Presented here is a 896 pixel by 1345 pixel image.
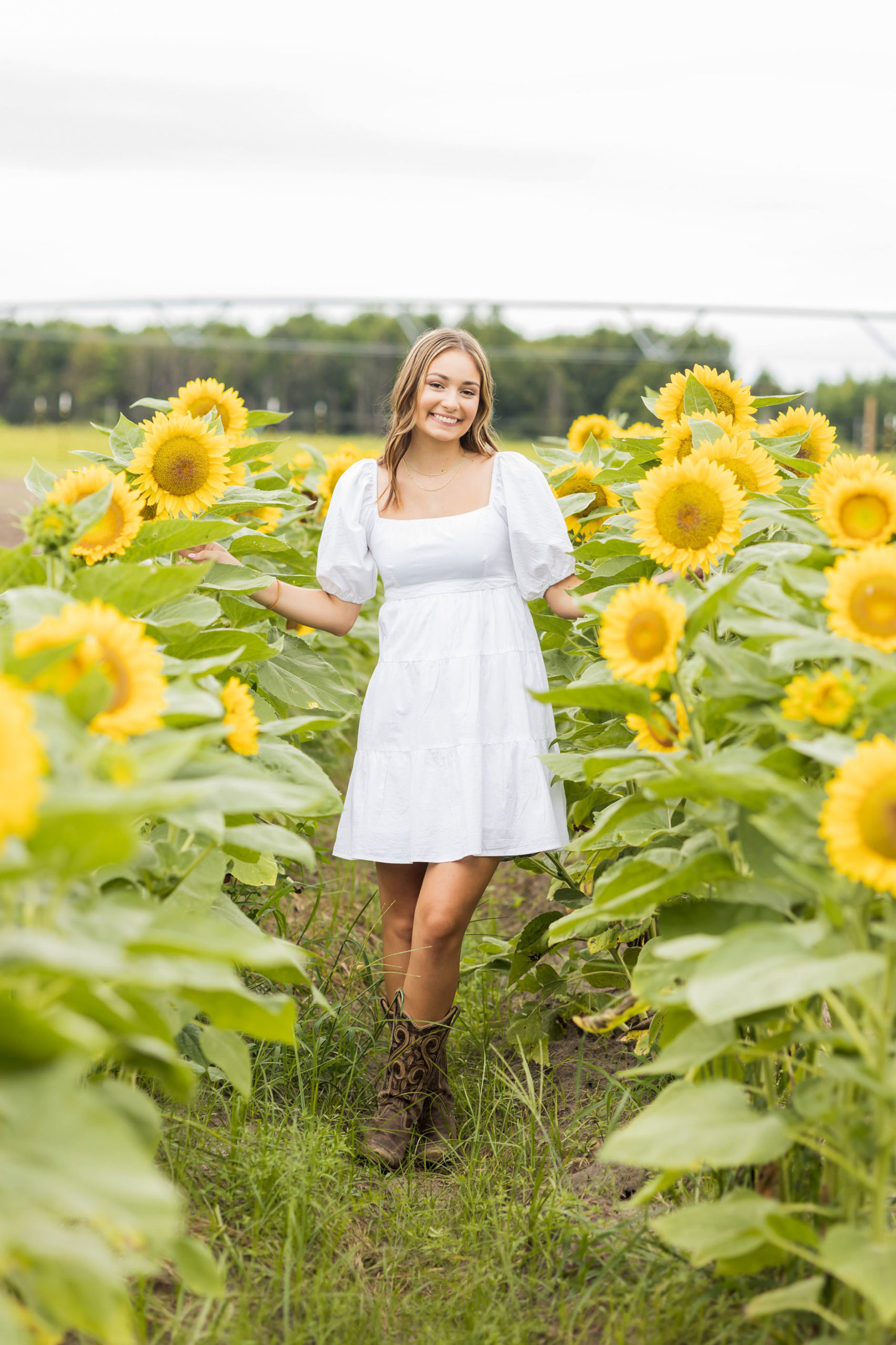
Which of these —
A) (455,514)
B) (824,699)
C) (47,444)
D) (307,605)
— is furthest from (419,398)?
(47,444)

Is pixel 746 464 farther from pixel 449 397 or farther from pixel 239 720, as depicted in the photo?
pixel 239 720

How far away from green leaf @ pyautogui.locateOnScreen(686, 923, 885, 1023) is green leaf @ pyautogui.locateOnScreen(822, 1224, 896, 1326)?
28 cm

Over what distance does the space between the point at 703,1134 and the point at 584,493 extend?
6.42ft

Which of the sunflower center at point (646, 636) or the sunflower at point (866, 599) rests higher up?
the sunflower at point (866, 599)

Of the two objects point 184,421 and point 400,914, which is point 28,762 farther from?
point 400,914

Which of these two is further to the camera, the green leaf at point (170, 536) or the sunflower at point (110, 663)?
the green leaf at point (170, 536)

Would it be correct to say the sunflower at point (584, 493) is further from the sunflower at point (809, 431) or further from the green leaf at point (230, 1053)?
the green leaf at point (230, 1053)

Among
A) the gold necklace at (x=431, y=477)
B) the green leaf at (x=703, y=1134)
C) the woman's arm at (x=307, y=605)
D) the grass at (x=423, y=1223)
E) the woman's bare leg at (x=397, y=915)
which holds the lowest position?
the grass at (x=423, y=1223)

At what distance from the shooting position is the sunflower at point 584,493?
10.3ft

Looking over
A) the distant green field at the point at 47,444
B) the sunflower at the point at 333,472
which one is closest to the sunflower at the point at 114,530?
the sunflower at the point at 333,472

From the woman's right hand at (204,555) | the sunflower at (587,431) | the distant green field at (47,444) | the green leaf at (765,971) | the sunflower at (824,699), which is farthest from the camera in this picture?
the distant green field at (47,444)

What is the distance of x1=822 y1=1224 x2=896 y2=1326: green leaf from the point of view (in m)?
1.32

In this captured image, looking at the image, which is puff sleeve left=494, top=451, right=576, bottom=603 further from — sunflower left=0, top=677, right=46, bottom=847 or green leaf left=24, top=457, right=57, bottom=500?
sunflower left=0, top=677, right=46, bottom=847

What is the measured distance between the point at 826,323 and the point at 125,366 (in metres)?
11.1
